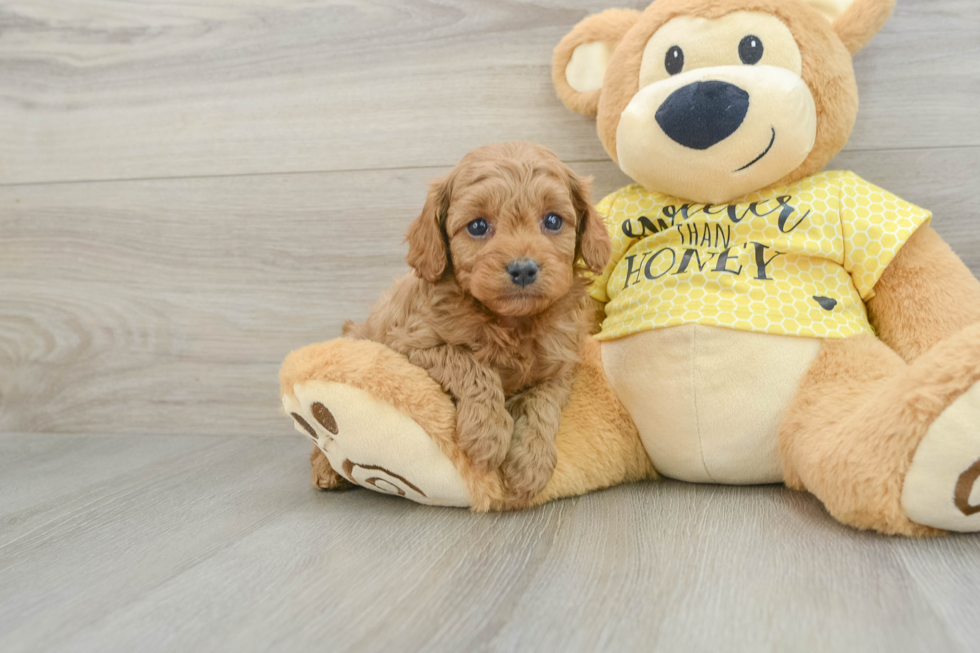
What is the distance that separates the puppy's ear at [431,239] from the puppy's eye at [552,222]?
0.45 ft

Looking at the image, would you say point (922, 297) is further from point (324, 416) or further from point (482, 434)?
point (324, 416)

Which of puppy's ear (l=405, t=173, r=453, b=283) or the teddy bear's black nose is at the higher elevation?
the teddy bear's black nose

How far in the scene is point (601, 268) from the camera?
1021 mm

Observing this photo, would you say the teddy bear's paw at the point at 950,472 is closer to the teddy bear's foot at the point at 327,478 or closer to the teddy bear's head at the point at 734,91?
the teddy bear's head at the point at 734,91

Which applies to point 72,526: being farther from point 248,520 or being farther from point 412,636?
point 412,636

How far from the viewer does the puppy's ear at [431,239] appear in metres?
0.97

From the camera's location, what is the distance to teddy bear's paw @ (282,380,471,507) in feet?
3.11

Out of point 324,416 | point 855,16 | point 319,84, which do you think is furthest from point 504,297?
point 319,84

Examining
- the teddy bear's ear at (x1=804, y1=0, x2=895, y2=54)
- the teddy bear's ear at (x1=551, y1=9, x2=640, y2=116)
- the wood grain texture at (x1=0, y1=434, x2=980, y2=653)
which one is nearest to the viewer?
the wood grain texture at (x1=0, y1=434, x2=980, y2=653)

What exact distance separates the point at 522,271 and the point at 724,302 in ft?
1.11

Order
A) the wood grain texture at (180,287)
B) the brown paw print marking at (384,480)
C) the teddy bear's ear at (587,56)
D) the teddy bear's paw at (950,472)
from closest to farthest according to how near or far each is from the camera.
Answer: the teddy bear's paw at (950,472) → the brown paw print marking at (384,480) → the teddy bear's ear at (587,56) → the wood grain texture at (180,287)

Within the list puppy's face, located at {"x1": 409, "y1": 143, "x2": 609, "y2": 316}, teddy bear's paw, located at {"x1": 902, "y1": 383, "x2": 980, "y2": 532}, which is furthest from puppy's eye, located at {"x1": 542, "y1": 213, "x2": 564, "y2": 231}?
teddy bear's paw, located at {"x1": 902, "y1": 383, "x2": 980, "y2": 532}

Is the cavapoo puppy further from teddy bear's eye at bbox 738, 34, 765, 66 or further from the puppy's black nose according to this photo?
teddy bear's eye at bbox 738, 34, 765, 66

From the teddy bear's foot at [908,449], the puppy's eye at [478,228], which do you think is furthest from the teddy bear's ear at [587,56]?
the teddy bear's foot at [908,449]
